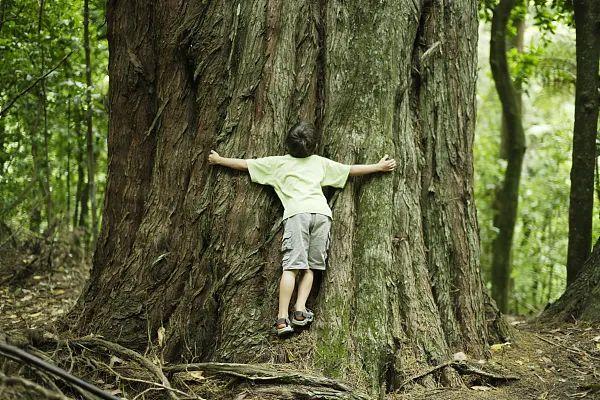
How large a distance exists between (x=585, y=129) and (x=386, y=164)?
381 centimetres

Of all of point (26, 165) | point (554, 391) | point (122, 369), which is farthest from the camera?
point (26, 165)

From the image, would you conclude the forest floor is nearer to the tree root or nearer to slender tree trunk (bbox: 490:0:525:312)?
the tree root

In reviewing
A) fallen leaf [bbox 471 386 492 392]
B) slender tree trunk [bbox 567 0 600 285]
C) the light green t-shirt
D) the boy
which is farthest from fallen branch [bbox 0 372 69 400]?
slender tree trunk [bbox 567 0 600 285]

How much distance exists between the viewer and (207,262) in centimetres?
575

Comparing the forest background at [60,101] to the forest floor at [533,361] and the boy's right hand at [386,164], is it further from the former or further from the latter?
the boy's right hand at [386,164]

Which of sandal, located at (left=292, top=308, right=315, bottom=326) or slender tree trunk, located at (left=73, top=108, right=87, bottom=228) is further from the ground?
slender tree trunk, located at (left=73, top=108, right=87, bottom=228)

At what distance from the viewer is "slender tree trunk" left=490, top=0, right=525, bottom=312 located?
11.1 m

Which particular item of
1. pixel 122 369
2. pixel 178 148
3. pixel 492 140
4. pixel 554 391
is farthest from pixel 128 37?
pixel 492 140

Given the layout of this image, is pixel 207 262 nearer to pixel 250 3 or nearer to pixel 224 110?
pixel 224 110

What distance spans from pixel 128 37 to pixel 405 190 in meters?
3.17

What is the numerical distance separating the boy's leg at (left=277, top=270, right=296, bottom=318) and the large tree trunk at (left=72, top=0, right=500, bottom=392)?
163 millimetres

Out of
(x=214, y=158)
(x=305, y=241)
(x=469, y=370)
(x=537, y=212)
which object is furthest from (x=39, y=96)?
(x=537, y=212)

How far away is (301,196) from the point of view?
5.48m

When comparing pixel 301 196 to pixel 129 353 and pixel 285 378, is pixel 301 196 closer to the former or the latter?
pixel 285 378
